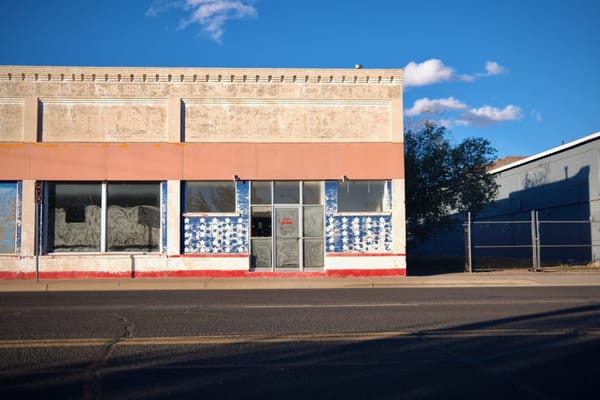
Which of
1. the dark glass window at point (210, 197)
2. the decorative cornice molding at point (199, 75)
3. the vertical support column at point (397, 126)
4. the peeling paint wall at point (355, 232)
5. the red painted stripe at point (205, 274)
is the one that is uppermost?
the decorative cornice molding at point (199, 75)

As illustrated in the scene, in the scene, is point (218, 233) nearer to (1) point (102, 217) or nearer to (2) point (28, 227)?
(1) point (102, 217)

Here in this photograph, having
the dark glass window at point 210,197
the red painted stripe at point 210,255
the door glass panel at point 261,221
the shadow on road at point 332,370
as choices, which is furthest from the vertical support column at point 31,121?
the shadow on road at point 332,370

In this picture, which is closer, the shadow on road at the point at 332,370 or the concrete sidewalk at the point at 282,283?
the shadow on road at the point at 332,370

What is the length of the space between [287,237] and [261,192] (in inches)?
70.3

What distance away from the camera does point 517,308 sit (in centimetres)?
1030

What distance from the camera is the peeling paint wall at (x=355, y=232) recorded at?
18.5 meters

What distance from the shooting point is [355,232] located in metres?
18.5

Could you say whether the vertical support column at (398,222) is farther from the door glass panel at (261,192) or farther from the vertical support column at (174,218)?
the vertical support column at (174,218)

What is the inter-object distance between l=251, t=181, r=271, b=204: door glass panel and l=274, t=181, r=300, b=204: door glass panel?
276 mm

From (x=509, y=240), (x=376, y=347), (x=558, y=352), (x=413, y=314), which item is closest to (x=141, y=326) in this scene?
(x=376, y=347)

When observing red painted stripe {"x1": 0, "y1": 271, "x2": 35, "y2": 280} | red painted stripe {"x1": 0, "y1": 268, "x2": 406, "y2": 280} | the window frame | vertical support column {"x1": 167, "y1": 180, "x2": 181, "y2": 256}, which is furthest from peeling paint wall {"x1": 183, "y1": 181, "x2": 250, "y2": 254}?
red painted stripe {"x1": 0, "y1": 271, "x2": 35, "y2": 280}

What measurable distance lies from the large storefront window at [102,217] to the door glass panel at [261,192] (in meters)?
3.28

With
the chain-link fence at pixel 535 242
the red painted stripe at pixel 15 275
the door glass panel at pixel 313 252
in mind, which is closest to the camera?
the red painted stripe at pixel 15 275

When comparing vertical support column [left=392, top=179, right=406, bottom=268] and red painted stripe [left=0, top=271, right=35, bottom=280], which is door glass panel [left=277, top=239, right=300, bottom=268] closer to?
vertical support column [left=392, top=179, right=406, bottom=268]
